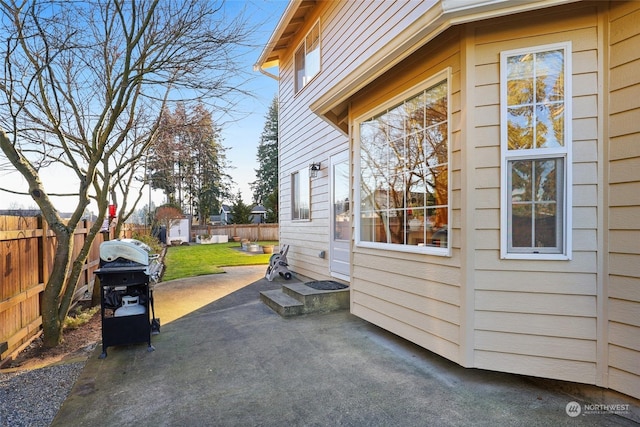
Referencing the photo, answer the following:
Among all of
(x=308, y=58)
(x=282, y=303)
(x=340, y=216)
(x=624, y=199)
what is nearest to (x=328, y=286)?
(x=282, y=303)

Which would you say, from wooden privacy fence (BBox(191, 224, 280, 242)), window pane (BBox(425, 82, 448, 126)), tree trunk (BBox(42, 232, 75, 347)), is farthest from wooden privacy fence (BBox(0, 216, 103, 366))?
wooden privacy fence (BBox(191, 224, 280, 242))

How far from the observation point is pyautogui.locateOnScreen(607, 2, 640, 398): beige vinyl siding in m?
2.30

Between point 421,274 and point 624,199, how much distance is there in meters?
1.60

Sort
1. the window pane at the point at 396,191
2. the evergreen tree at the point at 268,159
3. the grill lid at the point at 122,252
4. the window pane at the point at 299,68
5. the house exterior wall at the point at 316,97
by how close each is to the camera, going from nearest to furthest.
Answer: the grill lid at the point at 122,252
the window pane at the point at 396,191
the house exterior wall at the point at 316,97
the window pane at the point at 299,68
the evergreen tree at the point at 268,159

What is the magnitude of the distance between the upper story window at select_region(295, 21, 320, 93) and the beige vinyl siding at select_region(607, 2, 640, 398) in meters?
5.12

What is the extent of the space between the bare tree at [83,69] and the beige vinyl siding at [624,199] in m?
3.89

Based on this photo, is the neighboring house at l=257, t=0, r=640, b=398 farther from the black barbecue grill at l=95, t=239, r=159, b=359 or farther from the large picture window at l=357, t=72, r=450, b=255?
the black barbecue grill at l=95, t=239, r=159, b=359

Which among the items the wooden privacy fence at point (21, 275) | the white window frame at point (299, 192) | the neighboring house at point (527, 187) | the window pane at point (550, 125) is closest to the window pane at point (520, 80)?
the neighboring house at point (527, 187)

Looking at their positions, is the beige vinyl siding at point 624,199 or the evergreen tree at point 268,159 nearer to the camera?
the beige vinyl siding at point 624,199

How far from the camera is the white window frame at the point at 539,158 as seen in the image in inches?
99.5

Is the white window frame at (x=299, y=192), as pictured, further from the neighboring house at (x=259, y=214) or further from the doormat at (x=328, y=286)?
the neighboring house at (x=259, y=214)

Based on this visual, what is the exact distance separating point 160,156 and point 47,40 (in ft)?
11.8
